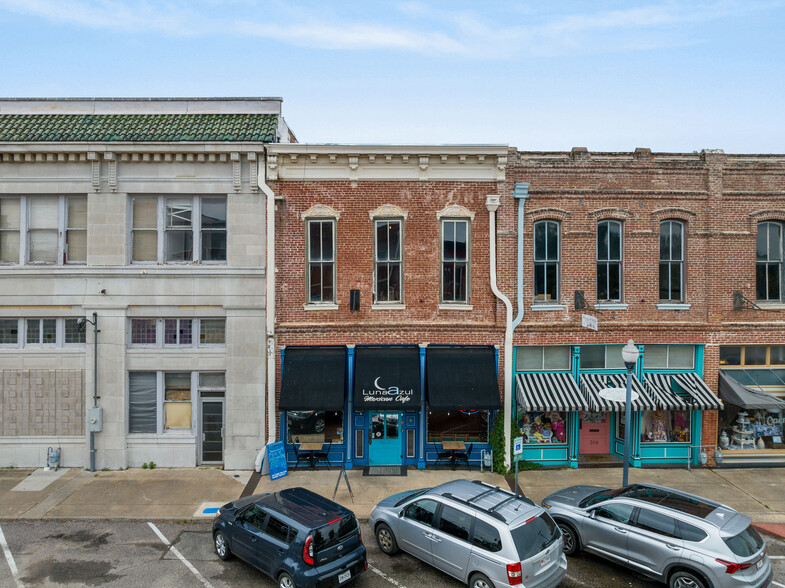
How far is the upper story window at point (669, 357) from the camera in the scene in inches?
590

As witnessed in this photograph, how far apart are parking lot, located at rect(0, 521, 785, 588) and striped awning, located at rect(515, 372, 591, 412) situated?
14.8 feet

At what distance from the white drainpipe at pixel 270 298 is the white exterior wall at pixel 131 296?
19cm

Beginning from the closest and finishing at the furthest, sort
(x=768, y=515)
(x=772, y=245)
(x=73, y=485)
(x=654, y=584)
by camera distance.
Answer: (x=654, y=584) < (x=768, y=515) < (x=73, y=485) < (x=772, y=245)

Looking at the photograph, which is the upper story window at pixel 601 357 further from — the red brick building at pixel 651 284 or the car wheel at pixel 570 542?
the car wheel at pixel 570 542

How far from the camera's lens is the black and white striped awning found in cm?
1417

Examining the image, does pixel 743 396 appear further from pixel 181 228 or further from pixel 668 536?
pixel 181 228

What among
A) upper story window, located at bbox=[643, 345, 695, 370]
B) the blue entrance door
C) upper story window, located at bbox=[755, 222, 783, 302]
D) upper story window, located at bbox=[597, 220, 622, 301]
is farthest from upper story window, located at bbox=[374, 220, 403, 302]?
upper story window, located at bbox=[755, 222, 783, 302]

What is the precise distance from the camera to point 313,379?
45.8ft

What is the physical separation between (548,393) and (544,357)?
1239mm

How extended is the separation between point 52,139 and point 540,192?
1424cm

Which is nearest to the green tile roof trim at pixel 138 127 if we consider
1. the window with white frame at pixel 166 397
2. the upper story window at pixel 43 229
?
the upper story window at pixel 43 229

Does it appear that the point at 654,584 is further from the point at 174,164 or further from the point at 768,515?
the point at 174,164

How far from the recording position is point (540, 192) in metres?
14.6

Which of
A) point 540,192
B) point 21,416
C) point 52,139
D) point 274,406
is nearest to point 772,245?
point 540,192
